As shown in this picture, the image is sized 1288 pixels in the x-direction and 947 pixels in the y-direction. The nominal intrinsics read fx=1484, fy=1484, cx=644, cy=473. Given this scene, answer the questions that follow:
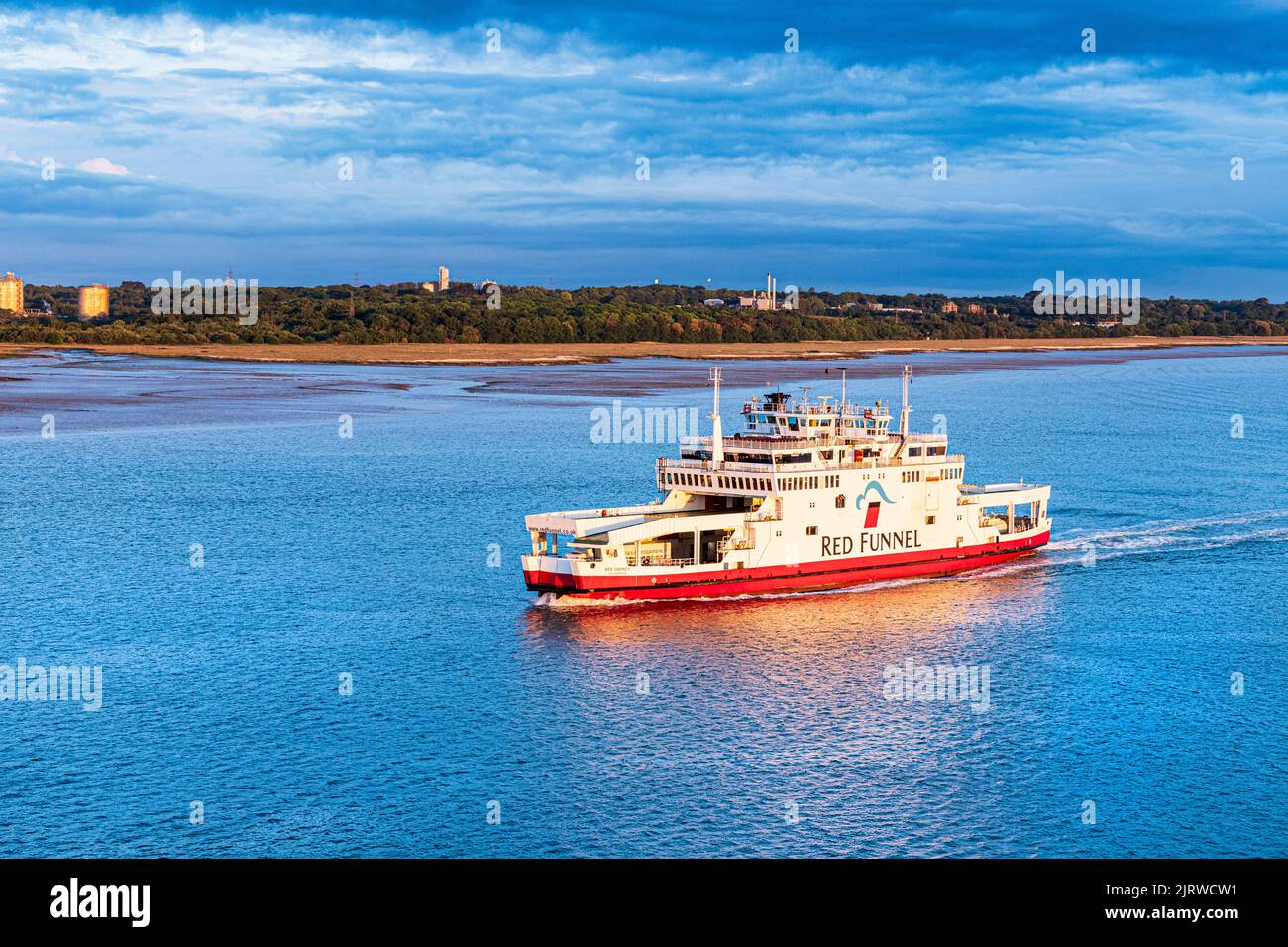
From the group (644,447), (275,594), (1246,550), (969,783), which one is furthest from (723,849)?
(644,447)

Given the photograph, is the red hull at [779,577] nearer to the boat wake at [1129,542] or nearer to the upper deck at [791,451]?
the boat wake at [1129,542]

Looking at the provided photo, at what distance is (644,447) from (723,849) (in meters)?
82.1

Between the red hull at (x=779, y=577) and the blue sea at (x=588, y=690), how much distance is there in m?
1.09

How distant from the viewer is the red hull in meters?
54.7

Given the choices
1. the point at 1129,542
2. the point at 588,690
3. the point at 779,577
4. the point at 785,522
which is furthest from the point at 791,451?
the point at 1129,542

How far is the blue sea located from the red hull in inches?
42.9

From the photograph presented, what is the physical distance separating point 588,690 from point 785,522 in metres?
16.9

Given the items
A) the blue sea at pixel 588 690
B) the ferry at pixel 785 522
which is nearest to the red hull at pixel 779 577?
the ferry at pixel 785 522

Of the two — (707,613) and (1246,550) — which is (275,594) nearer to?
(707,613)

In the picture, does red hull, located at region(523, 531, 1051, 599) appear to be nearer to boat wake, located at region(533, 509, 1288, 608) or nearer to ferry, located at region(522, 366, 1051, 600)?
ferry, located at region(522, 366, 1051, 600)

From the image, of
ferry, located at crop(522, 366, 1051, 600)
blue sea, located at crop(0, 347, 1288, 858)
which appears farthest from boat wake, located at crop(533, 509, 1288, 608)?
ferry, located at crop(522, 366, 1051, 600)

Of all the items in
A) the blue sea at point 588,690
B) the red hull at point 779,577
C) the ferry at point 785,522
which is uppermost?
the ferry at point 785,522

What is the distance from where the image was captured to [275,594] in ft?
183

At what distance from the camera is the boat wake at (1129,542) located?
6211 cm
